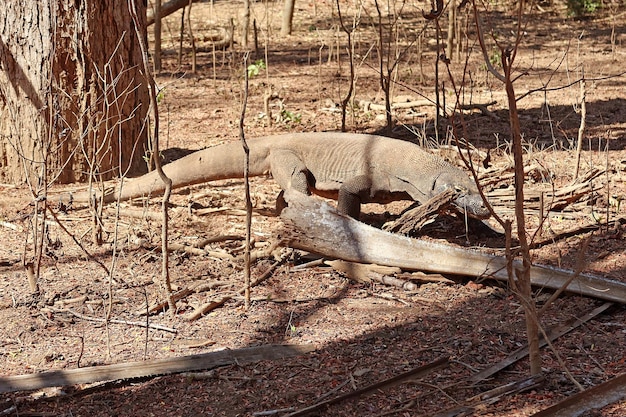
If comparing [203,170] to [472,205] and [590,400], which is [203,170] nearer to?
[472,205]

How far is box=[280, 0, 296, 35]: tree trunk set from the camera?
43.1ft

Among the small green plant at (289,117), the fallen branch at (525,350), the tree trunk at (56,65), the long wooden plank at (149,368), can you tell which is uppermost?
the tree trunk at (56,65)

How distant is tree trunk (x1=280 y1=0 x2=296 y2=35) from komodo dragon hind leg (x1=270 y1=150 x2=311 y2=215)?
25.2 feet

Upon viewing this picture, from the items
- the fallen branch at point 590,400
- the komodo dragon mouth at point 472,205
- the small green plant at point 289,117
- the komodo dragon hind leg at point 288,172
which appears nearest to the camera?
the fallen branch at point 590,400

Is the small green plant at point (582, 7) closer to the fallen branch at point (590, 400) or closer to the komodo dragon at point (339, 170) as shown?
the komodo dragon at point (339, 170)

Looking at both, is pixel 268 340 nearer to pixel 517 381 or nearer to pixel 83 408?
pixel 83 408

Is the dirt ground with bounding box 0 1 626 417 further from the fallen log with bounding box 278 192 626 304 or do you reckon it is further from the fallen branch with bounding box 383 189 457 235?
the fallen branch with bounding box 383 189 457 235

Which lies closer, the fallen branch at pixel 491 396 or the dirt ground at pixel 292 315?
the fallen branch at pixel 491 396

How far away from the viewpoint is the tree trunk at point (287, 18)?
13141 millimetres

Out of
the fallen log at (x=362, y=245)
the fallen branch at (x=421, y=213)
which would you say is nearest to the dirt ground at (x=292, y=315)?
the fallen log at (x=362, y=245)

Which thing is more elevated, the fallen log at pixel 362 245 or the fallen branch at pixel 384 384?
the fallen log at pixel 362 245

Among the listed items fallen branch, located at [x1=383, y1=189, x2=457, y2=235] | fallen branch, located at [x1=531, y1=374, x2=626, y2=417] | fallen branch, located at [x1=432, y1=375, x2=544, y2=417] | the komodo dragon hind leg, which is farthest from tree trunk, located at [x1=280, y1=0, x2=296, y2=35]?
fallen branch, located at [x1=531, y1=374, x2=626, y2=417]

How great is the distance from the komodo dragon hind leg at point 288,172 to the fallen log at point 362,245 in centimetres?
83

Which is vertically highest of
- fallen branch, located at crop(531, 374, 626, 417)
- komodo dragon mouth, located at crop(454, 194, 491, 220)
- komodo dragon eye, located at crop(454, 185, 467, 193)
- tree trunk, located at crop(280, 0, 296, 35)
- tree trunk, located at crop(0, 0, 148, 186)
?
tree trunk, located at crop(280, 0, 296, 35)
